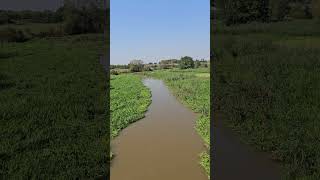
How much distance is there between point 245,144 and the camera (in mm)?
10336

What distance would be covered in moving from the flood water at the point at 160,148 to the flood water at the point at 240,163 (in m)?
0.60

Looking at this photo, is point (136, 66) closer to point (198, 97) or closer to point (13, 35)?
point (13, 35)

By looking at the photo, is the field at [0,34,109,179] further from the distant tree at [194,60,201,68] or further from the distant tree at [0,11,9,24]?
the distant tree at [194,60,201,68]

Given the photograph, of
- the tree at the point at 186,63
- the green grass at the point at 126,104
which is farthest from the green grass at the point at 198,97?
the tree at the point at 186,63

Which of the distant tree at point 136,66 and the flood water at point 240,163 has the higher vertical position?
the distant tree at point 136,66

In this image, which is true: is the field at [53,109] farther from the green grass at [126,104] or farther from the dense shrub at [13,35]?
the green grass at [126,104]

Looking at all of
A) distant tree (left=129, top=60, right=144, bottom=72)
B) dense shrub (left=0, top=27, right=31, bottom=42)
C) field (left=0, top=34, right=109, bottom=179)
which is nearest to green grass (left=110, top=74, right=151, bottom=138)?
field (left=0, top=34, right=109, bottom=179)

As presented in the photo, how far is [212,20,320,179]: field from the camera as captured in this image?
9500 mm

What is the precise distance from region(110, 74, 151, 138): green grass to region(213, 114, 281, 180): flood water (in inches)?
143

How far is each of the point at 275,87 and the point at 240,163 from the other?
190 inches

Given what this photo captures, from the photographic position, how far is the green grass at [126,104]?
1423 cm

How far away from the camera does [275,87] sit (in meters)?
13.9

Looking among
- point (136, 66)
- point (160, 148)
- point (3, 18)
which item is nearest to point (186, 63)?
point (136, 66)

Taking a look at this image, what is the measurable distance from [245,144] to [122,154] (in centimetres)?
341
